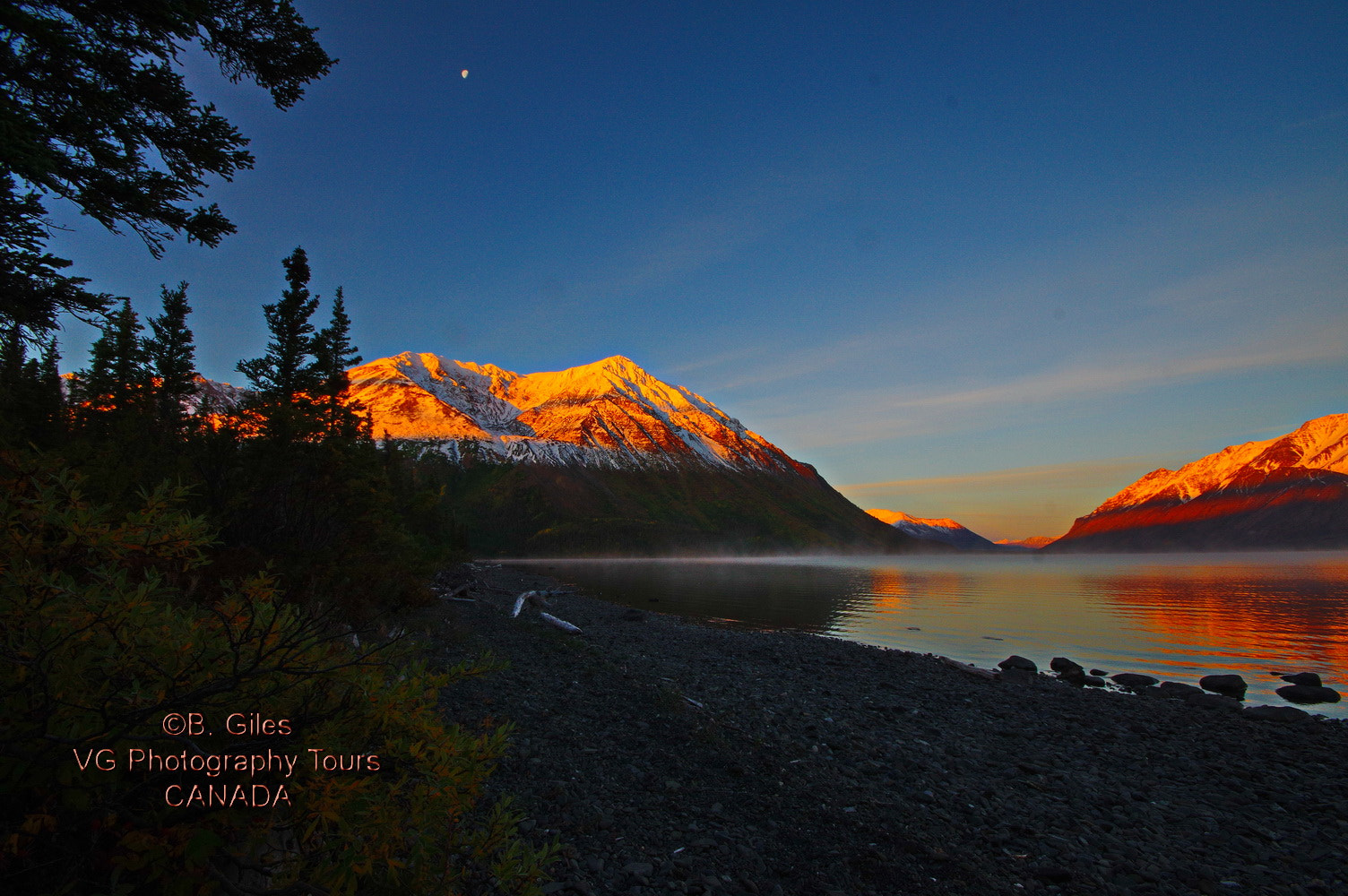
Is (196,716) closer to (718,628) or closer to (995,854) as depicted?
(995,854)

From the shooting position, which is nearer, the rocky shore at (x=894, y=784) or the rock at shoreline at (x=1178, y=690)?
the rocky shore at (x=894, y=784)

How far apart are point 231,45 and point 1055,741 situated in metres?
20.3

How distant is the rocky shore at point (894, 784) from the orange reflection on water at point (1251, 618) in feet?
55.4

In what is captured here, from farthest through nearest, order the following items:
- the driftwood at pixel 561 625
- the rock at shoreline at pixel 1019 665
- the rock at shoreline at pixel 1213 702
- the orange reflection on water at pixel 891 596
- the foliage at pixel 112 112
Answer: the orange reflection on water at pixel 891 596 → the driftwood at pixel 561 625 → the rock at shoreline at pixel 1019 665 → the rock at shoreline at pixel 1213 702 → the foliage at pixel 112 112

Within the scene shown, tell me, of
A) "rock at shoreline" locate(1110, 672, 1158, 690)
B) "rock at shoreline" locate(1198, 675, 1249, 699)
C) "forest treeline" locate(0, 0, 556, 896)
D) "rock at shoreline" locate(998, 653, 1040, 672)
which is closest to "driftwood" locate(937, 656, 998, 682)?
"rock at shoreline" locate(998, 653, 1040, 672)

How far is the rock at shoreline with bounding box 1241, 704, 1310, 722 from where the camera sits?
666 inches

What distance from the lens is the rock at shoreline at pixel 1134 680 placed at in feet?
70.1

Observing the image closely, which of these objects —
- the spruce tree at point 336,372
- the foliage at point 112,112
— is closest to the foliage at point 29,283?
the foliage at point 112,112

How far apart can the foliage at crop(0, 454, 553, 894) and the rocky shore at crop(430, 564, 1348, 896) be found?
13.1 ft

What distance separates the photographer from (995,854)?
800 centimetres

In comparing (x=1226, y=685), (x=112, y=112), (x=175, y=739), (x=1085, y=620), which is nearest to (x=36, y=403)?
(x=112, y=112)

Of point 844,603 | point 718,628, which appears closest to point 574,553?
point 844,603

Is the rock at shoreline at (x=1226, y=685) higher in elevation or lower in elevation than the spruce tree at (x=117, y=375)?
lower

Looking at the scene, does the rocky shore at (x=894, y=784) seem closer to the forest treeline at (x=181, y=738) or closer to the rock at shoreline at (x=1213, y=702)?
the rock at shoreline at (x=1213, y=702)
